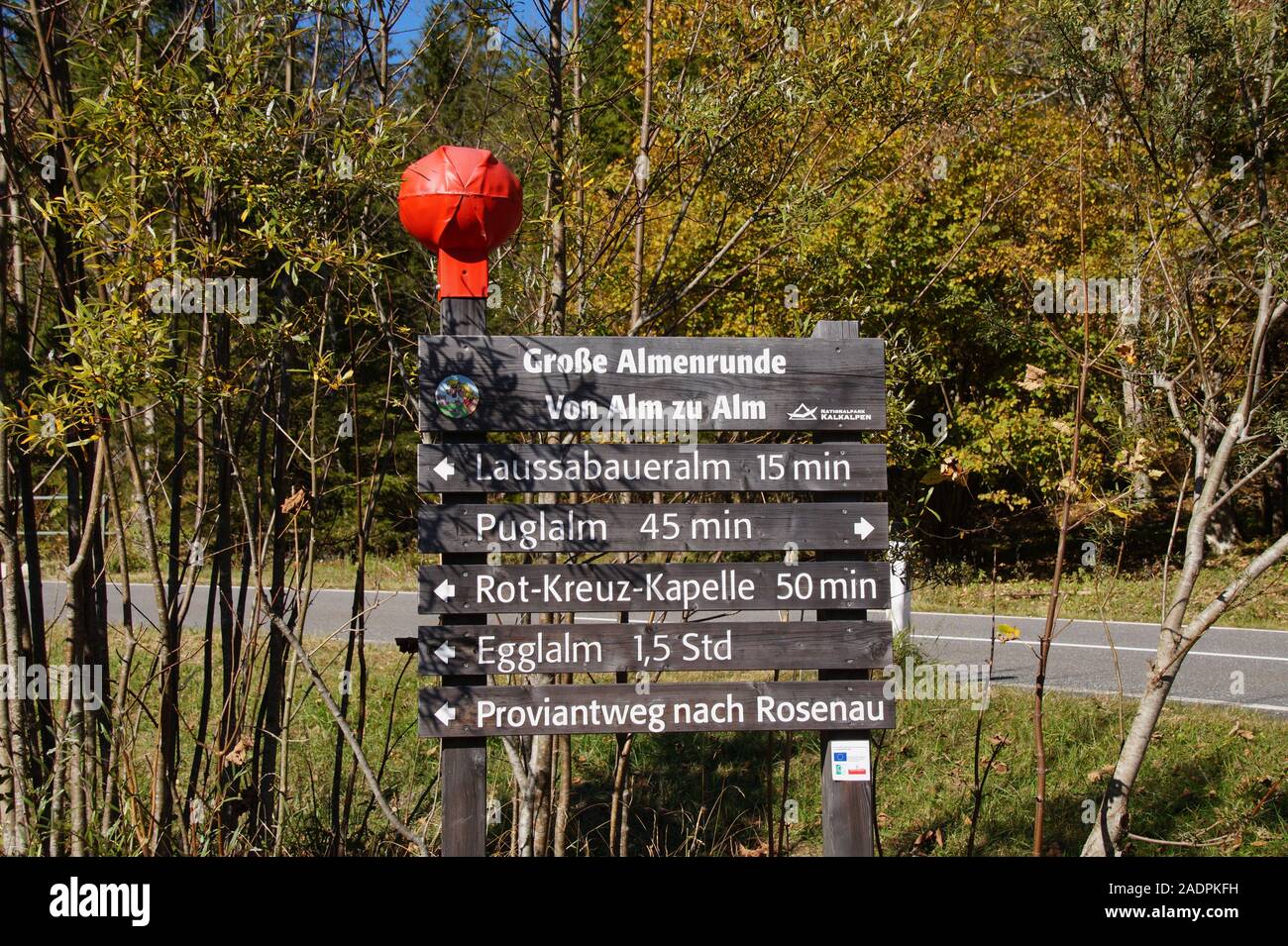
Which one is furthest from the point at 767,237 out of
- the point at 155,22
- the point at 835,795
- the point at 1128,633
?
the point at 1128,633

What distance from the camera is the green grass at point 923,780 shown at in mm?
5453

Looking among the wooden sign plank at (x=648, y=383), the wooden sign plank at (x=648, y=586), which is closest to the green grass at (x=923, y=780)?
the wooden sign plank at (x=648, y=586)

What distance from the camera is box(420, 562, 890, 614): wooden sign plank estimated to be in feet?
10.5

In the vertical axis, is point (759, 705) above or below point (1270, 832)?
above

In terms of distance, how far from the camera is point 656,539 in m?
3.29

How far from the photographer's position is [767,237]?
4.70 meters

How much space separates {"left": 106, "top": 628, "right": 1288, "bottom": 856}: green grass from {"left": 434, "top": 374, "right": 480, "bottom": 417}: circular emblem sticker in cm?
228

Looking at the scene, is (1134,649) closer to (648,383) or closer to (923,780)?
(923,780)

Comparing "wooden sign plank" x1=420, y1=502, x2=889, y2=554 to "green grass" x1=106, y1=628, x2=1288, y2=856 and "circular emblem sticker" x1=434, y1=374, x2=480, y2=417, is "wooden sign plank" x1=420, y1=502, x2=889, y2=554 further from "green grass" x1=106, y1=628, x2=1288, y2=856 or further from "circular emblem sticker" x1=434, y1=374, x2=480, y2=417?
"green grass" x1=106, y1=628, x2=1288, y2=856

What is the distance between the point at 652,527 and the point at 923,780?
3.95 metres

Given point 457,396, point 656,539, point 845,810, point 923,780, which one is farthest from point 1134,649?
point 457,396

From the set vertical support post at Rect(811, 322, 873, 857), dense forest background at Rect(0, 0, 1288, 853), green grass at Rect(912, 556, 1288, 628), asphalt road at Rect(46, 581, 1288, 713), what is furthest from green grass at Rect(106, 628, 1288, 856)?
green grass at Rect(912, 556, 1288, 628)
